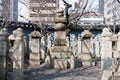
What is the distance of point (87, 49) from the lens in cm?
1780

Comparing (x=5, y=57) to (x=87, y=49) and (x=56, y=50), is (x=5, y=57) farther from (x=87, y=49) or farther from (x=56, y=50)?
(x=87, y=49)

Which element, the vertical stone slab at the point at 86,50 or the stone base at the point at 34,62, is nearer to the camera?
the vertical stone slab at the point at 86,50

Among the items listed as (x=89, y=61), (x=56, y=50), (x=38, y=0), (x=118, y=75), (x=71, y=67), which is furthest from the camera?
(x=38, y=0)

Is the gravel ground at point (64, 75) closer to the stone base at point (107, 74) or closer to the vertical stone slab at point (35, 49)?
the stone base at point (107, 74)

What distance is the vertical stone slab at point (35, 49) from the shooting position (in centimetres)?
1802

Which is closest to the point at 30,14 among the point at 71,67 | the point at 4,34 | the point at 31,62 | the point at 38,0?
the point at 38,0

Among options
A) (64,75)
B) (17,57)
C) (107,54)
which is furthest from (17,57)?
(107,54)

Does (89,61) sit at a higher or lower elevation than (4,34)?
lower

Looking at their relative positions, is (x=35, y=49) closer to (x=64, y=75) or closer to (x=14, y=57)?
(x=64, y=75)

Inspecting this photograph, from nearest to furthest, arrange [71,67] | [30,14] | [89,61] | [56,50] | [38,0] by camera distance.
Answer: [71,67]
[56,50]
[89,61]
[38,0]
[30,14]

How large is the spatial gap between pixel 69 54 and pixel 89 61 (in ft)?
5.76

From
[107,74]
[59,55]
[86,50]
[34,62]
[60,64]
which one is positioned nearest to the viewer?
[107,74]

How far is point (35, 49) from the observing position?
61.2ft

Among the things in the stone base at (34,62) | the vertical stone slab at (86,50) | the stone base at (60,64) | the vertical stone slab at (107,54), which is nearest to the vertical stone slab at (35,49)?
the stone base at (34,62)
